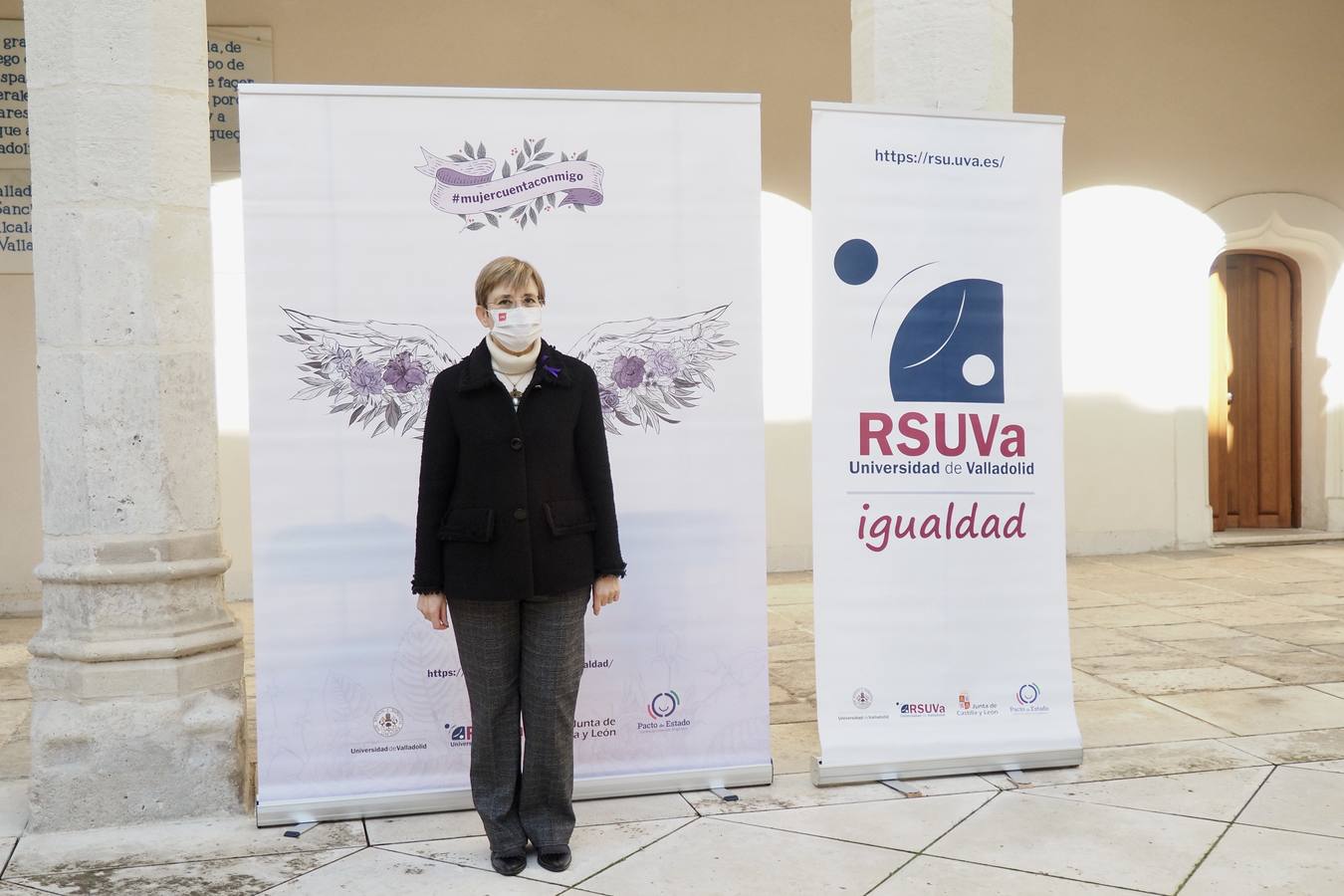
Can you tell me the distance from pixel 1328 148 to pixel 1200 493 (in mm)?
2775

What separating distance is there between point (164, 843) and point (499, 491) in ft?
4.78

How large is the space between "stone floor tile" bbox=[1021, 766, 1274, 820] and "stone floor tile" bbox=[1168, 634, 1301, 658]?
2021 mm

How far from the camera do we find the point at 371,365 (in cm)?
374

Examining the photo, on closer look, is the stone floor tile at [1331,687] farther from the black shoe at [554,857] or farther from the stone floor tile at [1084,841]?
the black shoe at [554,857]

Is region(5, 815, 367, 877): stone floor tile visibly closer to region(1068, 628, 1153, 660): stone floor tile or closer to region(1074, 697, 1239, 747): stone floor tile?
region(1074, 697, 1239, 747): stone floor tile

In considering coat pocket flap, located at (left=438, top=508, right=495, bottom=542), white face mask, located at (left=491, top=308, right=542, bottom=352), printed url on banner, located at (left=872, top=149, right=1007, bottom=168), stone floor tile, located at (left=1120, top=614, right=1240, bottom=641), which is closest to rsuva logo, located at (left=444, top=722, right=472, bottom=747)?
coat pocket flap, located at (left=438, top=508, right=495, bottom=542)

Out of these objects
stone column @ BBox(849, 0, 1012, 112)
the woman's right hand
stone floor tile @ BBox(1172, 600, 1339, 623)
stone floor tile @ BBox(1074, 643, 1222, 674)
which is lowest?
stone floor tile @ BBox(1074, 643, 1222, 674)

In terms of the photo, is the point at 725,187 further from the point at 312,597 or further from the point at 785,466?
the point at 785,466

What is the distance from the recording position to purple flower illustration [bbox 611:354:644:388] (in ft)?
12.7

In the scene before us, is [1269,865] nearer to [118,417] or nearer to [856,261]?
[856,261]

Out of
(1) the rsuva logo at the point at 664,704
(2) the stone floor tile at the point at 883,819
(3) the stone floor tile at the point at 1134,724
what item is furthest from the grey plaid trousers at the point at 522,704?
(3) the stone floor tile at the point at 1134,724

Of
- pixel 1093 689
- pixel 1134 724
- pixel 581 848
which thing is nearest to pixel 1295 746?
pixel 1134 724

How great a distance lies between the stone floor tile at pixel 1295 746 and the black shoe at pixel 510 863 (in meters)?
2.57

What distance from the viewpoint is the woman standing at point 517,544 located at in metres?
3.33
